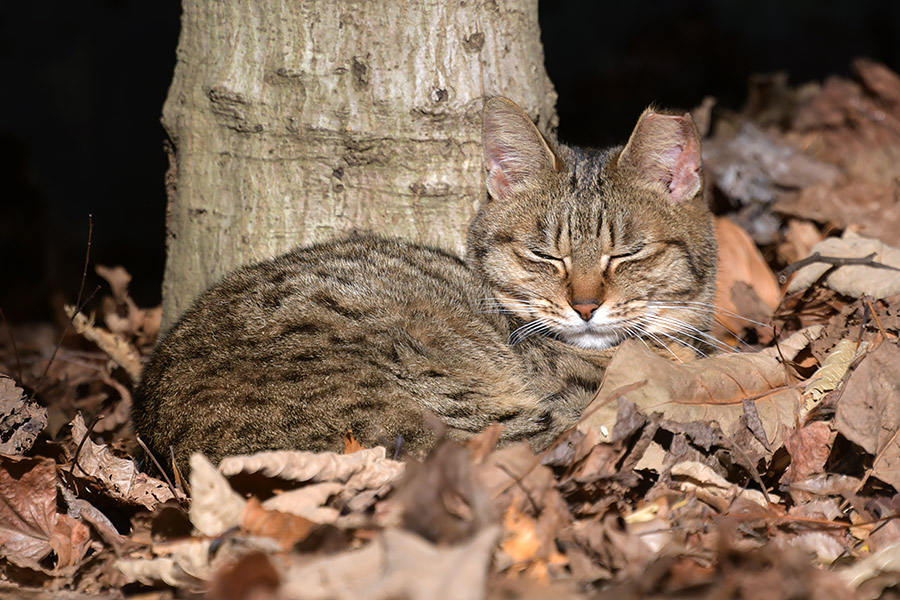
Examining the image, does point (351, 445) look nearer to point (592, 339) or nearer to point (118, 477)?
point (118, 477)

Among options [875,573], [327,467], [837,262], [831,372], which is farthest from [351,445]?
[837,262]

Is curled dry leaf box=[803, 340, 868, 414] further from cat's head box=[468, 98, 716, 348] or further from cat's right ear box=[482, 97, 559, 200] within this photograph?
cat's right ear box=[482, 97, 559, 200]

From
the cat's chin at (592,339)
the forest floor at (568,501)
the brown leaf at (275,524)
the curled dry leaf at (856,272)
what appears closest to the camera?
the forest floor at (568,501)

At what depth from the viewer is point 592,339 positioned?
3.76 metres

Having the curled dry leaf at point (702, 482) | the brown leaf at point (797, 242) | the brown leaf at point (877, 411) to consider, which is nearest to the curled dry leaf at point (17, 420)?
the curled dry leaf at point (702, 482)

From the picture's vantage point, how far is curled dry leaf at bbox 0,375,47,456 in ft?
9.83

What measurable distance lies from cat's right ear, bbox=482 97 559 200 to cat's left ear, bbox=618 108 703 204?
1.16ft

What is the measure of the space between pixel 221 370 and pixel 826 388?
2.21 meters

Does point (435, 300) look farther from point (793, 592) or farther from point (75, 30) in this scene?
point (75, 30)

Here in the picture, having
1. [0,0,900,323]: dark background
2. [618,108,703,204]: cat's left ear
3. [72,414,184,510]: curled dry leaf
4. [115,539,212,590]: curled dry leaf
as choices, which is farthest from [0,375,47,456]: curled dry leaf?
[0,0,900,323]: dark background

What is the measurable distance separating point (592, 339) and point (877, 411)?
4.09 feet

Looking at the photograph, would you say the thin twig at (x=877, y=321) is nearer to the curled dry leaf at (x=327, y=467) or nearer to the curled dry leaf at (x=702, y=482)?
the curled dry leaf at (x=702, y=482)

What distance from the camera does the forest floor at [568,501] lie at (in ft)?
6.43

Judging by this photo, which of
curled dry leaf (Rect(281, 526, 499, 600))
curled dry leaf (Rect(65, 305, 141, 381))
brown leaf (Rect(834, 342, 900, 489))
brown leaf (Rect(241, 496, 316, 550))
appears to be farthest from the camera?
curled dry leaf (Rect(65, 305, 141, 381))
